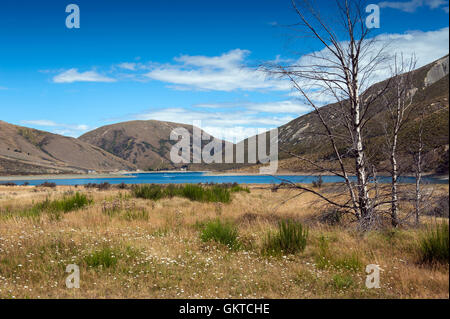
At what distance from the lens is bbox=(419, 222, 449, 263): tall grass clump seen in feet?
16.6

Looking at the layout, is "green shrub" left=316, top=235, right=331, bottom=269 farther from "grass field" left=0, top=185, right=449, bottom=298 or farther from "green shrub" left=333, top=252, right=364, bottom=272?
"green shrub" left=333, top=252, right=364, bottom=272

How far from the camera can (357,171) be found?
8.27 m

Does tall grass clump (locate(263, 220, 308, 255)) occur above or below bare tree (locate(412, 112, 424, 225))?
below

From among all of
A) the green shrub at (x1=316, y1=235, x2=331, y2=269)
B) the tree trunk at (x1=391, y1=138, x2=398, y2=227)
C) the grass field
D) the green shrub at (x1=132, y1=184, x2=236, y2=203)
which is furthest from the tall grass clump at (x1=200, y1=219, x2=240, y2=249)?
the green shrub at (x1=132, y1=184, x2=236, y2=203)

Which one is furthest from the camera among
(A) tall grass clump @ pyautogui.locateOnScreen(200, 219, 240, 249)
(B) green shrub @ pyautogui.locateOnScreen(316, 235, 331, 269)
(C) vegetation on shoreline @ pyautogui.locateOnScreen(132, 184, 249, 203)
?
(C) vegetation on shoreline @ pyautogui.locateOnScreen(132, 184, 249, 203)

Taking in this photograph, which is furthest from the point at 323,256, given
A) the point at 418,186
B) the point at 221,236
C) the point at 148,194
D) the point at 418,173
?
the point at 148,194

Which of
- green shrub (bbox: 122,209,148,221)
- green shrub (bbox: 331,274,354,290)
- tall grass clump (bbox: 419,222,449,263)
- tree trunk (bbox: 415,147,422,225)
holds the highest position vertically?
tree trunk (bbox: 415,147,422,225)

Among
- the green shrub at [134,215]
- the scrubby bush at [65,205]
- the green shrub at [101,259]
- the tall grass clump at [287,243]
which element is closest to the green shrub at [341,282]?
the tall grass clump at [287,243]

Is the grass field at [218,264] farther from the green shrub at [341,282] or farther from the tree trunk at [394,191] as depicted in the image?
the tree trunk at [394,191]

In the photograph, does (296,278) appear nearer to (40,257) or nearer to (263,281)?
(263,281)

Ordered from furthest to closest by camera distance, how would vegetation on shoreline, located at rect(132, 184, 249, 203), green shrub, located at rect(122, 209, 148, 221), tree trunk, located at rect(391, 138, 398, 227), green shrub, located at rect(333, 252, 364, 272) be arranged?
vegetation on shoreline, located at rect(132, 184, 249, 203) → green shrub, located at rect(122, 209, 148, 221) → tree trunk, located at rect(391, 138, 398, 227) → green shrub, located at rect(333, 252, 364, 272)

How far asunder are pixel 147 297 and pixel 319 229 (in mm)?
5733

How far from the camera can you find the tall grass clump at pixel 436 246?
5059mm
